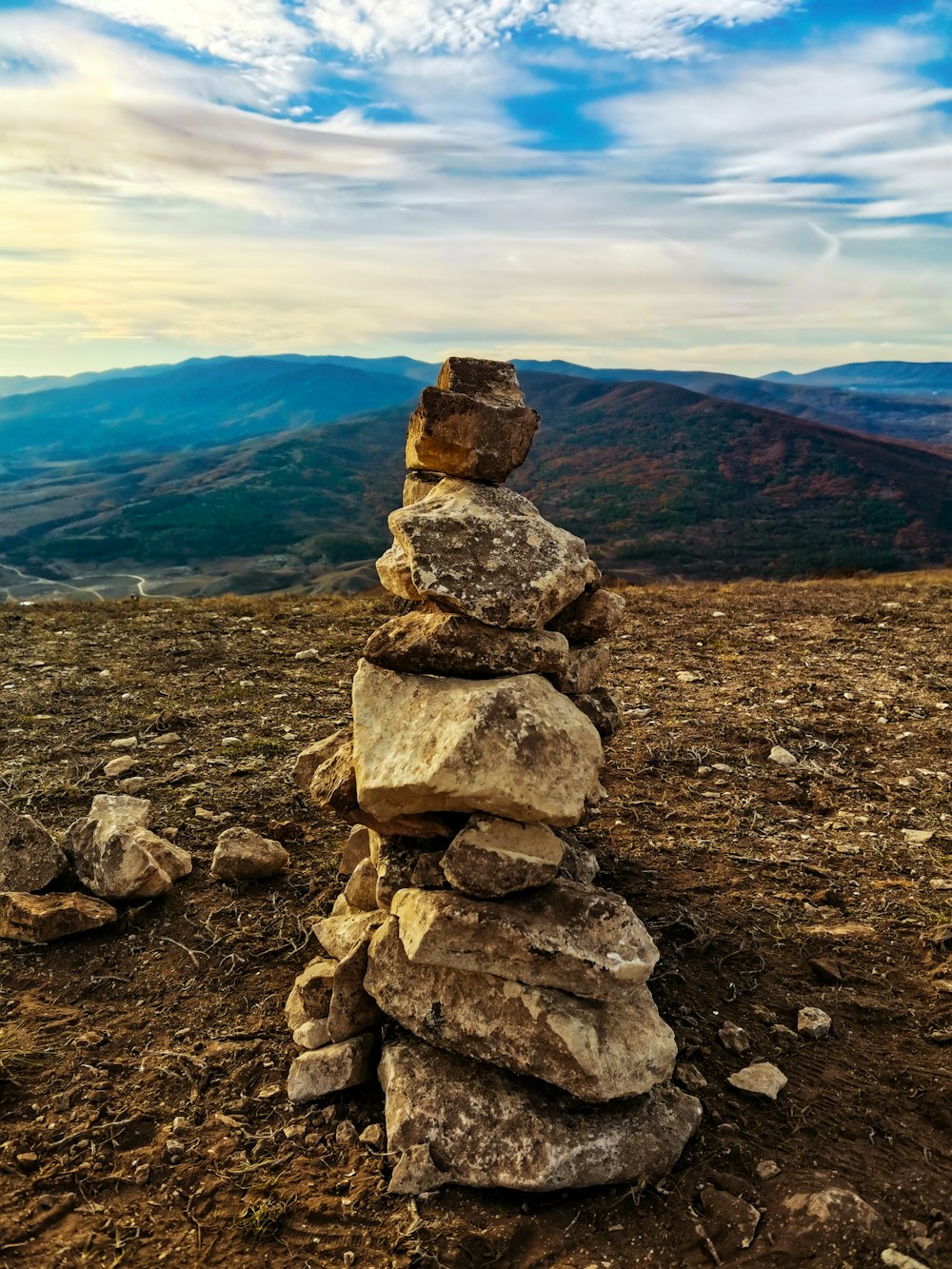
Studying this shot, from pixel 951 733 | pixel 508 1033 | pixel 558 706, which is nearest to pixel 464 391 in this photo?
pixel 558 706

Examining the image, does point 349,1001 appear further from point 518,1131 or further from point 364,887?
point 518,1131

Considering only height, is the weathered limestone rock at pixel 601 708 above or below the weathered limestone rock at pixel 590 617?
below

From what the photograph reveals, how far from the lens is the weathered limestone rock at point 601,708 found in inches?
239

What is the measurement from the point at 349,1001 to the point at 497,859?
4.55 feet

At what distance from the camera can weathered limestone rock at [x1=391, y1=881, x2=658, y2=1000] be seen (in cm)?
449

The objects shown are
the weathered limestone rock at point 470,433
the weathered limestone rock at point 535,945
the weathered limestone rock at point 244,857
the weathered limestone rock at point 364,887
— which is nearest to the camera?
the weathered limestone rock at point 535,945

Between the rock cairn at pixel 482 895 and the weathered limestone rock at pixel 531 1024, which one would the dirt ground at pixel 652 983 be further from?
the weathered limestone rock at pixel 531 1024

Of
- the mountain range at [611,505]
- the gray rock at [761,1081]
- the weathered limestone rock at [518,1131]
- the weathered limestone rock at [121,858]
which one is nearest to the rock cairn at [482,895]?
the weathered limestone rock at [518,1131]

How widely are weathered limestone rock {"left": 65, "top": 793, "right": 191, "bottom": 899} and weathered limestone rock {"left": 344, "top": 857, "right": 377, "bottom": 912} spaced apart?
5.52 feet

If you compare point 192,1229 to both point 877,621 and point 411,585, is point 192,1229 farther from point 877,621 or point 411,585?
point 877,621

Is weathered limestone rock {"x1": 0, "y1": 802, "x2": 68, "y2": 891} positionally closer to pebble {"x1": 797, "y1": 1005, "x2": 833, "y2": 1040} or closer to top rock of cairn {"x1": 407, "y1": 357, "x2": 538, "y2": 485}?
top rock of cairn {"x1": 407, "y1": 357, "x2": 538, "y2": 485}

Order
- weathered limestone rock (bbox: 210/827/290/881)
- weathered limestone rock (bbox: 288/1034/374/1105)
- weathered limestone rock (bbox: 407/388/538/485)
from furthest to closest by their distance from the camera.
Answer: weathered limestone rock (bbox: 210/827/290/881) < weathered limestone rock (bbox: 407/388/538/485) < weathered limestone rock (bbox: 288/1034/374/1105)

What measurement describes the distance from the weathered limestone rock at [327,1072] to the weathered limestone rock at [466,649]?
92.6 inches

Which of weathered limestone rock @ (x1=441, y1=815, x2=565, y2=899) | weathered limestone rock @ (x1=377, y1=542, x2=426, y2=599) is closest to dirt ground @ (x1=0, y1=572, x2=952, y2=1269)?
weathered limestone rock @ (x1=441, y1=815, x2=565, y2=899)
